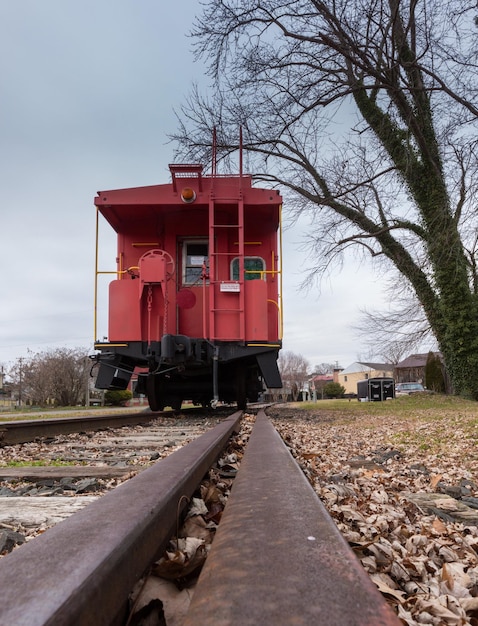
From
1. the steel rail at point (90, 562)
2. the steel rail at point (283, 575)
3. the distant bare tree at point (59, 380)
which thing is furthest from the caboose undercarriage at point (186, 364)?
the distant bare tree at point (59, 380)

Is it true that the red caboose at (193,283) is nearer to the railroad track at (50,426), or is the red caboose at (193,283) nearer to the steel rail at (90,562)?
the railroad track at (50,426)

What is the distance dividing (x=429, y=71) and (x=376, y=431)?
7.90 meters

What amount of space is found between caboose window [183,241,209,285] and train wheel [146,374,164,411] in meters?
1.80

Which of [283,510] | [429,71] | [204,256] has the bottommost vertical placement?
[283,510]

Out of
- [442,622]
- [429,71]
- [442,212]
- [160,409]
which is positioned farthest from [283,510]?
[429,71]

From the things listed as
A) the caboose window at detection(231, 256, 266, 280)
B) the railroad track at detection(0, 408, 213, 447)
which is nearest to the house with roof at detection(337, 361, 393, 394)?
the caboose window at detection(231, 256, 266, 280)

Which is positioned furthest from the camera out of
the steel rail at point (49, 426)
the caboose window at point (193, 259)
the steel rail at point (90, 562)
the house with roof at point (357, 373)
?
the house with roof at point (357, 373)

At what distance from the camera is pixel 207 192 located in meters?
7.41

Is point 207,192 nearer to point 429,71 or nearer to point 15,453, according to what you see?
point 15,453

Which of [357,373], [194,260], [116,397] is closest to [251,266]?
[194,260]

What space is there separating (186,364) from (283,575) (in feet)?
20.7

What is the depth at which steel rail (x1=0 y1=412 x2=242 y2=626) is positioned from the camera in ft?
2.13

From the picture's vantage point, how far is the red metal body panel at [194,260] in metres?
7.11

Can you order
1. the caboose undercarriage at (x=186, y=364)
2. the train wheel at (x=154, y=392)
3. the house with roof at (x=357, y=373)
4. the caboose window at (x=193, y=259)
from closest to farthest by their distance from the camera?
1. the caboose undercarriage at (x=186, y=364)
2. the caboose window at (x=193, y=259)
3. the train wheel at (x=154, y=392)
4. the house with roof at (x=357, y=373)
